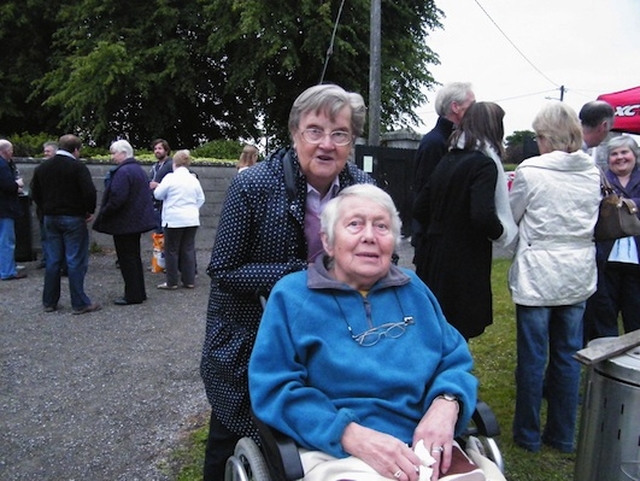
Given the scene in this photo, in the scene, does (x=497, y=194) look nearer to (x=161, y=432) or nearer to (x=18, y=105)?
(x=161, y=432)

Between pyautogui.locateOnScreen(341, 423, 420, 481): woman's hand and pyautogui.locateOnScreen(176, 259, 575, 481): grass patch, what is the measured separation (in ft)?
5.48

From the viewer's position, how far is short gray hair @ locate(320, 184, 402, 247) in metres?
→ 2.25

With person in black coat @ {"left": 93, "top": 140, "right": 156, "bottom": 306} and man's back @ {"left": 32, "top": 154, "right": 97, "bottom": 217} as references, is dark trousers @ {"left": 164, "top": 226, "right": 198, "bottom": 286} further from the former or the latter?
man's back @ {"left": 32, "top": 154, "right": 97, "bottom": 217}

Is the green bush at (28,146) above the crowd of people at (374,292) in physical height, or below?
above

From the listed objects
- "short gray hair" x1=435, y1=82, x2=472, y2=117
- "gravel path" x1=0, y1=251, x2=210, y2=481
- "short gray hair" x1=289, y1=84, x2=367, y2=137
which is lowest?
"gravel path" x1=0, y1=251, x2=210, y2=481

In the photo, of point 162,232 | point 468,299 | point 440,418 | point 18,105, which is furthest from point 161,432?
point 18,105

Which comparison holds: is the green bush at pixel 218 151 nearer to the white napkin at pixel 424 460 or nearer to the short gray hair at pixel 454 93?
the short gray hair at pixel 454 93

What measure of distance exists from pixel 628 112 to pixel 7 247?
26.0ft

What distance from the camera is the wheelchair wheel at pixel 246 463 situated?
205cm

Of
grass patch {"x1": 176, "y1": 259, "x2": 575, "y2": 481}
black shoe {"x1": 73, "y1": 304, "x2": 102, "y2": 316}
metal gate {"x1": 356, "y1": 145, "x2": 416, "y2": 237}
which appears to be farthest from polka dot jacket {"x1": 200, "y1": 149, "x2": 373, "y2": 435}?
metal gate {"x1": 356, "y1": 145, "x2": 416, "y2": 237}

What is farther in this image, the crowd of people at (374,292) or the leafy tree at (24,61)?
the leafy tree at (24,61)

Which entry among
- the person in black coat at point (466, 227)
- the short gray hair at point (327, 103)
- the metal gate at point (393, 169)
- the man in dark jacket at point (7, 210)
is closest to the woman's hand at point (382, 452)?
the short gray hair at point (327, 103)

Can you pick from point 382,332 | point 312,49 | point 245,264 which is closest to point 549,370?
point 382,332

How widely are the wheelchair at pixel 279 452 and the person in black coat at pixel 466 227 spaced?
1.29 meters
